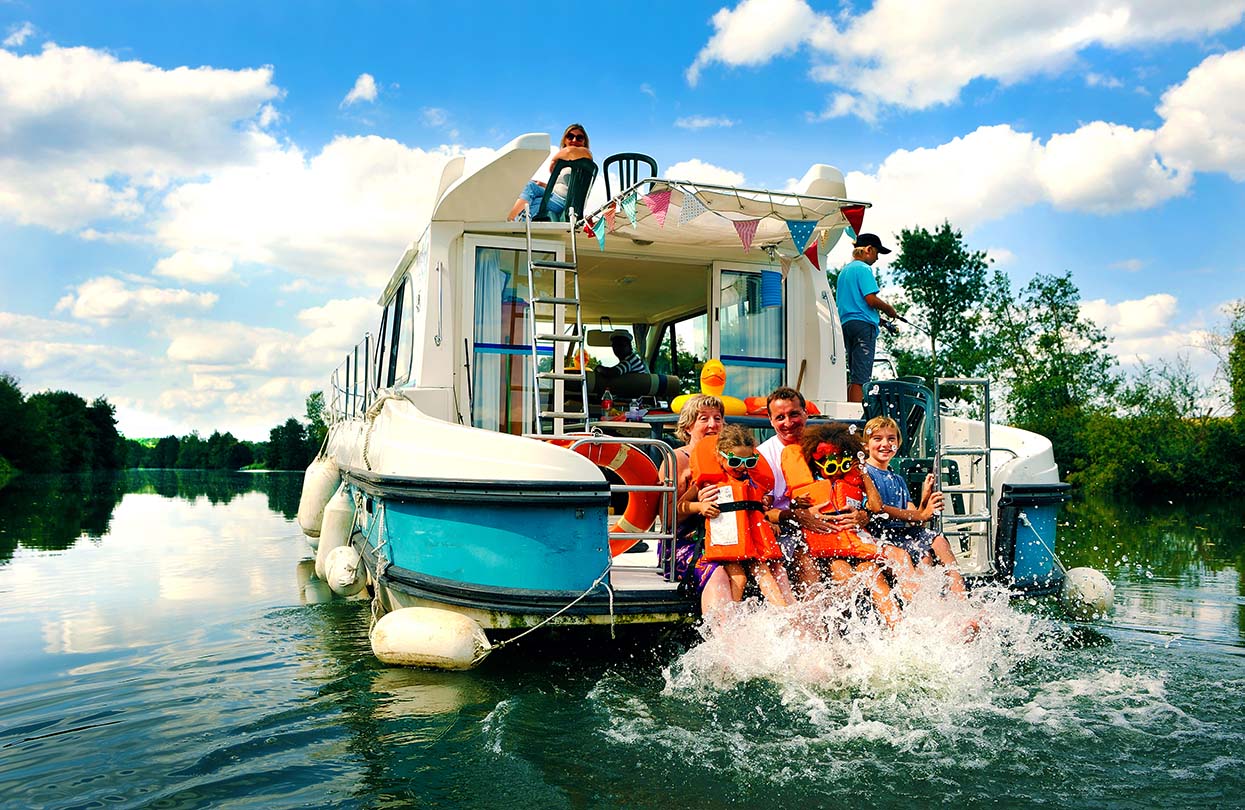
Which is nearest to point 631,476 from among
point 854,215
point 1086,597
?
point 854,215

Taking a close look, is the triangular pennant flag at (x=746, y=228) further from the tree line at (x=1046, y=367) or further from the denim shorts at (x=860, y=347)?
the tree line at (x=1046, y=367)

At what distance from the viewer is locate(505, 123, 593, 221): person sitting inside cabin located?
8.30 metres

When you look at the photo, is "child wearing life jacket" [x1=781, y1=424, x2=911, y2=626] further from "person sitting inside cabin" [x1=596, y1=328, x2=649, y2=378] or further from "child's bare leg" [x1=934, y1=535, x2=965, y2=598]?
"person sitting inside cabin" [x1=596, y1=328, x2=649, y2=378]

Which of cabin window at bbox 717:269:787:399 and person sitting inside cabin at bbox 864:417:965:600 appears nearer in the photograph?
person sitting inside cabin at bbox 864:417:965:600

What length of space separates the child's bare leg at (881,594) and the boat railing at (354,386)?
19.5 feet

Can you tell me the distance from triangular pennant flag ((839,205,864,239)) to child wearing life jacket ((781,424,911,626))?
2203 mm

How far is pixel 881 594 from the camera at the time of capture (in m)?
5.20

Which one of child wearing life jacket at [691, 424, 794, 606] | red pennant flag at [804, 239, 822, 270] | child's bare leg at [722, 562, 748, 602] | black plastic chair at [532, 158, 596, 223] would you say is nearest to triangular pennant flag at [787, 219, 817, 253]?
red pennant flag at [804, 239, 822, 270]

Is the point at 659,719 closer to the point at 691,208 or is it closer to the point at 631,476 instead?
the point at 631,476

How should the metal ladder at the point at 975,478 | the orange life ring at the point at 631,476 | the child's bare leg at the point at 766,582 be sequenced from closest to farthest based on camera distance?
the child's bare leg at the point at 766,582 < the metal ladder at the point at 975,478 < the orange life ring at the point at 631,476

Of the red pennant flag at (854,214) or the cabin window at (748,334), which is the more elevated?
the red pennant flag at (854,214)

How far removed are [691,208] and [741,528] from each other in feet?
8.45

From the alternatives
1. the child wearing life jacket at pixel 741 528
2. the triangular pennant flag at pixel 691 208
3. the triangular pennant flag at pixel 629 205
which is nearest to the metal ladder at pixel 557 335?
the triangular pennant flag at pixel 629 205

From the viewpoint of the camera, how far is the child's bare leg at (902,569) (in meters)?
5.19
